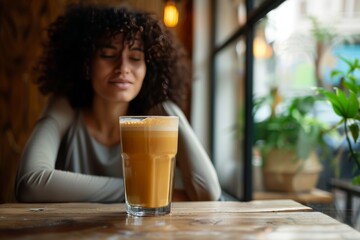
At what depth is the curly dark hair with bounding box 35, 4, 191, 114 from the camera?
1.41m

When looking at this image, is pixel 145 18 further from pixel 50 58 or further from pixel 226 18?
pixel 226 18

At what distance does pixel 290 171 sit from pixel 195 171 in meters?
1.31

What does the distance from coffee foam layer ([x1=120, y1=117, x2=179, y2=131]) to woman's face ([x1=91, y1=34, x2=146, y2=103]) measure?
0.46m

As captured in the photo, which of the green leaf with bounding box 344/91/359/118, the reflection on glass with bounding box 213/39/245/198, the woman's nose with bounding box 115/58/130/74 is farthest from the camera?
the reflection on glass with bounding box 213/39/245/198

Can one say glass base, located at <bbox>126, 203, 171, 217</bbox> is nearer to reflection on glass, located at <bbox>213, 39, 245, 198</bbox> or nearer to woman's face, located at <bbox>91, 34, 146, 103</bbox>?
woman's face, located at <bbox>91, 34, 146, 103</bbox>

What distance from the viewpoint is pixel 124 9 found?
1.47m

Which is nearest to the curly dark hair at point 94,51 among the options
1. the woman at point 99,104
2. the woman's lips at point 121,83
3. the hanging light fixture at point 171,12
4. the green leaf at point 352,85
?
the woman at point 99,104

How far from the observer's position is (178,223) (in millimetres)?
782

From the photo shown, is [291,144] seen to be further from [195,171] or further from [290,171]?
[195,171]

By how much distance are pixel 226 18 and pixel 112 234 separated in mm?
2928

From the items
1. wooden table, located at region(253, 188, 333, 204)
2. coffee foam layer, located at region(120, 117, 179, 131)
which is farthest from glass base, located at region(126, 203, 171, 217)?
wooden table, located at region(253, 188, 333, 204)

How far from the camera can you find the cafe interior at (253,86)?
95.7 inches

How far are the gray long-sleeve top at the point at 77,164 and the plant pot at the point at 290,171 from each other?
1.19 meters

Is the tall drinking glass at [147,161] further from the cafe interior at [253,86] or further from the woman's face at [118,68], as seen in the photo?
the cafe interior at [253,86]
